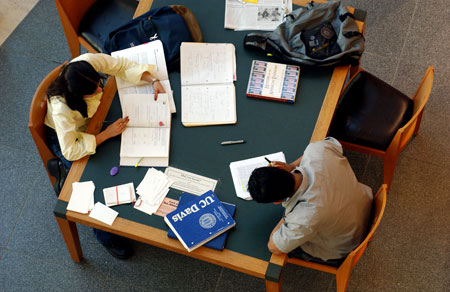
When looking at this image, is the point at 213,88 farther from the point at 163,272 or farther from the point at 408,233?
the point at 408,233

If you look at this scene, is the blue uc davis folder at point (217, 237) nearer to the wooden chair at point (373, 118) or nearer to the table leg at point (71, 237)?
the table leg at point (71, 237)

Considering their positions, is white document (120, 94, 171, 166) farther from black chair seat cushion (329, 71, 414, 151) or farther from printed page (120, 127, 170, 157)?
black chair seat cushion (329, 71, 414, 151)

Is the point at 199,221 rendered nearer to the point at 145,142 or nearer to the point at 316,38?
the point at 145,142

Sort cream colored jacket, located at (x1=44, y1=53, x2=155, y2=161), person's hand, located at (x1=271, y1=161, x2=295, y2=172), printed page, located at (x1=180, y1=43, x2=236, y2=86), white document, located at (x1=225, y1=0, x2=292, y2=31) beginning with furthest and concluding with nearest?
white document, located at (x1=225, y1=0, x2=292, y2=31) → printed page, located at (x1=180, y1=43, x2=236, y2=86) → cream colored jacket, located at (x1=44, y1=53, x2=155, y2=161) → person's hand, located at (x1=271, y1=161, x2=295, y2=172)

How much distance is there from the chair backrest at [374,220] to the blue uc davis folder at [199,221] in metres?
0.51

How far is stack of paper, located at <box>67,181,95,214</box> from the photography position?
77.8 inches

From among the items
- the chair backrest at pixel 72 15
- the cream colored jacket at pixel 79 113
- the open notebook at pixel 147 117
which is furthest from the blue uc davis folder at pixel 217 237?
the chair backrest at pixel 72 15

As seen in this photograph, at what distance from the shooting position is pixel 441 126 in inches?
113

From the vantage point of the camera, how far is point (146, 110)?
2.18 metres

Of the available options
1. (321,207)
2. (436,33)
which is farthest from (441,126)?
(321,207)

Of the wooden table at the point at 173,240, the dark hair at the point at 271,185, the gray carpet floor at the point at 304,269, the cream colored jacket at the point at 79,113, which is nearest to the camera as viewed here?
the dark hair at the point at 271,185

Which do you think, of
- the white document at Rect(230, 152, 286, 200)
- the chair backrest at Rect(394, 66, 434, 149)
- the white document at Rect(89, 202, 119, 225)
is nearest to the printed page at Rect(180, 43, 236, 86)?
the white document at Rect(230, 152, 286, 200)

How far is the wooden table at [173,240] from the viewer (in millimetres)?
1815

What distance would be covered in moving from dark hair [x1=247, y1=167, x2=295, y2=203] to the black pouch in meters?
0.78
